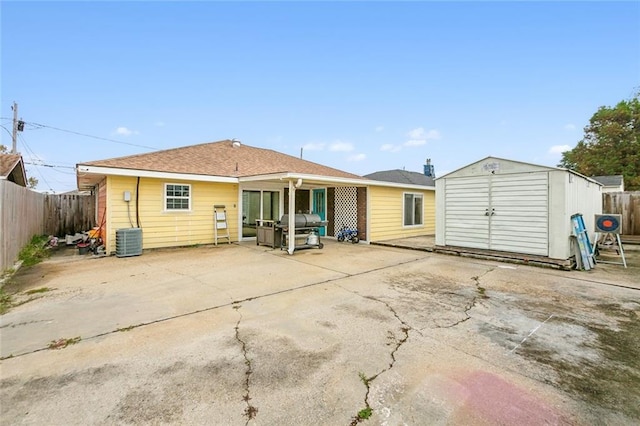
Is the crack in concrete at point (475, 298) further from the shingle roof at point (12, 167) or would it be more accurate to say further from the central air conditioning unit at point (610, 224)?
the shingle roof at point (12, 167)

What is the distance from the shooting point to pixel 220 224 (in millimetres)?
10391

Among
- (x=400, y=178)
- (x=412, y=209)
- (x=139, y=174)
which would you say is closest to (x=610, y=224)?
(x=412, y=209)

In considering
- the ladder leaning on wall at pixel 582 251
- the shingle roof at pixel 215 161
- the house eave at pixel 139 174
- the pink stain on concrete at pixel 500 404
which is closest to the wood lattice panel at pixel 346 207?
the shingle roof at pixel 215 161

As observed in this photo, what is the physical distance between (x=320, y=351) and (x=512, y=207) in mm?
Result: 7299

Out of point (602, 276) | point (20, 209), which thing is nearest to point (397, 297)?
point (602, 276)

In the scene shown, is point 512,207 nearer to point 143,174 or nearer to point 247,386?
point 247,386

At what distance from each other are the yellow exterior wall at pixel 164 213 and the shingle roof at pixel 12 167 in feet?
9.96

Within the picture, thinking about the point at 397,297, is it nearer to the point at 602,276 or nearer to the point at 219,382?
the point at 219,382

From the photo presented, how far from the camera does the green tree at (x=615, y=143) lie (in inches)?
858

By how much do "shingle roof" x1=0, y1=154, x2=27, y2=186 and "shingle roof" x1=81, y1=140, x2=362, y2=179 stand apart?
312cm

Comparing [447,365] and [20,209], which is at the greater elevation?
[20,209]

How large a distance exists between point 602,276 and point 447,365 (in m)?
6.07

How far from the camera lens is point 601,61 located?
10.1 m

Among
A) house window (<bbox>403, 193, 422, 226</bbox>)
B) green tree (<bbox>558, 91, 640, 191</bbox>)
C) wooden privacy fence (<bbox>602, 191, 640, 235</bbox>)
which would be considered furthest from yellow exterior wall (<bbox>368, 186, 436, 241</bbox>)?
green tree (<bbox>558, 91, 640, 191</bbox>)
